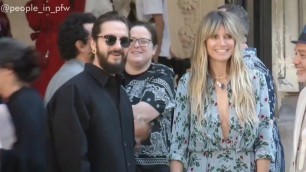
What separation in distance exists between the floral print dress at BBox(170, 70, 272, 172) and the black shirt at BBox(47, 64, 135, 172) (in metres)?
0.58

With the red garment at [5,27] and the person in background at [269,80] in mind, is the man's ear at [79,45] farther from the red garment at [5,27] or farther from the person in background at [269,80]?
the red garment at [5,27]

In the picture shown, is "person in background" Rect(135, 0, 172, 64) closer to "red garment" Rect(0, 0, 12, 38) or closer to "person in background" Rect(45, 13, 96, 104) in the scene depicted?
"red garment" Rect(0, 0, 12, 38)

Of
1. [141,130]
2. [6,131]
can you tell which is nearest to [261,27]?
[141,130]

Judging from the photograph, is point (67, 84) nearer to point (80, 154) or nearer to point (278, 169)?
point (80, 154)

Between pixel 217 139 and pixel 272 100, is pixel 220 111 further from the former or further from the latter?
pixel 272 100

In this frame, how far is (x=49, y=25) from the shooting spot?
8.94 metres

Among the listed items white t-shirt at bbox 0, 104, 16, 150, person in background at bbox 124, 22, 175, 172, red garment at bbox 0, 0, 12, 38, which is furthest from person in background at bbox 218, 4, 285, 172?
red garment at bbox 0, 0, 12, 38

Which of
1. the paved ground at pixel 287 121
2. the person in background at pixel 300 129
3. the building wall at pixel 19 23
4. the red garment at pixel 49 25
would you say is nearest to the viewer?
the person in background at pixel 300 129

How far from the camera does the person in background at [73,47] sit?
691 centimetres

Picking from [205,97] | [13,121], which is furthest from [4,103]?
[205,97]

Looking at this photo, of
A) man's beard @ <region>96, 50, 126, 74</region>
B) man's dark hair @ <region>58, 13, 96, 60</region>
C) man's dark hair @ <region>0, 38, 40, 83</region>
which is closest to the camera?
man's dark hair @ <region>0, 38, 40, 83</region>

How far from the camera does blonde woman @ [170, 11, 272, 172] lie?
256 inches

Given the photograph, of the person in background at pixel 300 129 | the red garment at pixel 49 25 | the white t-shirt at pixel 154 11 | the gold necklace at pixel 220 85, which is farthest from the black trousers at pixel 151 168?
the white t-shirt at pixel 154 11

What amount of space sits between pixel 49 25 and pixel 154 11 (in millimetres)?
935
